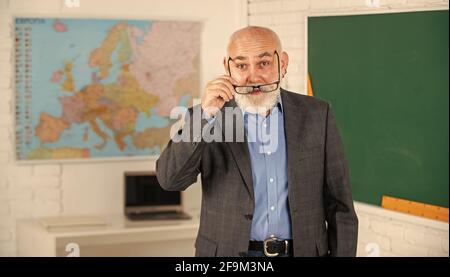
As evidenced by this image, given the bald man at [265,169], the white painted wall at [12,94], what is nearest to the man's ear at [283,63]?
the bald man at [265,169]

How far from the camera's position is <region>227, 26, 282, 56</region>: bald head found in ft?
5.59

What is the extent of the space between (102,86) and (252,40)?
135 centimetres

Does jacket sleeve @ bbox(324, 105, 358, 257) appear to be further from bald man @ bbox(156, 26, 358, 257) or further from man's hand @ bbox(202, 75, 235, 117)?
man's hand @ bbox(202, 75, 235, 117)

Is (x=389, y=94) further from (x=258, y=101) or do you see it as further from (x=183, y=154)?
(x=183, y=154)

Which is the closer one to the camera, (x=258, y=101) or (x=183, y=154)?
(x=183, y=154)

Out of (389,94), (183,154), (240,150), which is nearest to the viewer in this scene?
(183,154)

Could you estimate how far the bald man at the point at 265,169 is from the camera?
5.49ft

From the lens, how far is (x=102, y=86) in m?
2.96

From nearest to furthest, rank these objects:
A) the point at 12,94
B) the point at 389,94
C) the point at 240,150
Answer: the point at 240,150, the point at 389,94, the point at 12,94

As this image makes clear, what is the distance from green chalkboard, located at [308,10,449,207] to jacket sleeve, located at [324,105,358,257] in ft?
1.31

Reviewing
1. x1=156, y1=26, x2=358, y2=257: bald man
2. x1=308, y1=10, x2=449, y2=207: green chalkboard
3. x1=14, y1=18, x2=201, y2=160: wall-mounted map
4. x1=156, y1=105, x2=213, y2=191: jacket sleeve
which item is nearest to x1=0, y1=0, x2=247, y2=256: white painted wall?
x1=14, y1=18, x2=201, y2=160: wall-mounted map

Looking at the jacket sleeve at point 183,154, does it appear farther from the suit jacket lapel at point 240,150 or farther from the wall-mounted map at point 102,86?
the wall-mounted map at point 102,86

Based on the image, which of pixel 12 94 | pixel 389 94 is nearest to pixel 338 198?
pixel 389 94

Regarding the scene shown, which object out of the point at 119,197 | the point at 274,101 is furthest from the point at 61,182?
the point at 274,101
